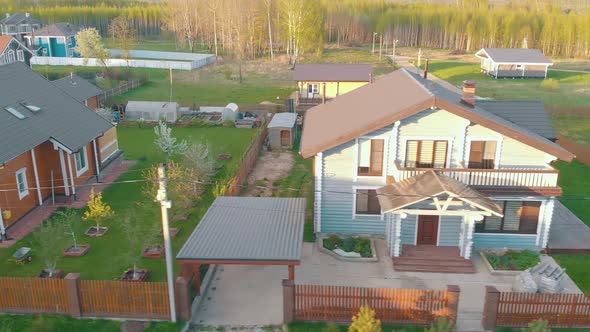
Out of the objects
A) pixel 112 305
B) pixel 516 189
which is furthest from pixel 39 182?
pixel 516 189

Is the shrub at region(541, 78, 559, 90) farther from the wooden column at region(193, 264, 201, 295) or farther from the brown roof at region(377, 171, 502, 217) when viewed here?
the wooden column at region(193, 264, 201, 295)

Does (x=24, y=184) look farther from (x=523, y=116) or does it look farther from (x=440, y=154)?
(x=523, y=116)

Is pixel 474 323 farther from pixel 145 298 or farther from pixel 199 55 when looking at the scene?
pixel 199 55

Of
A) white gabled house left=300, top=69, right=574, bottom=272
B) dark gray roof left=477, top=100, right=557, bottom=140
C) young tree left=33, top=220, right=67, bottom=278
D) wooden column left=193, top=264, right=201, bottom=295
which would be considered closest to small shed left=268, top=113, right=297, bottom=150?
white gabled house left=300, top=69, right=574, bottom=272

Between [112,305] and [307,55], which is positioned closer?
[112,305]

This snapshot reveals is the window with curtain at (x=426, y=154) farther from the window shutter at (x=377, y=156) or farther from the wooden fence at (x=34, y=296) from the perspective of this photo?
the wooden fence at (x=34, y=296)
